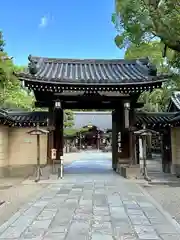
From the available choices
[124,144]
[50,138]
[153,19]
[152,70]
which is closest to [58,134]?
[50,138]

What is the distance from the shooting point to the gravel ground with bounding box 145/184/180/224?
686cm

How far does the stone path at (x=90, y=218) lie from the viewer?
194 inches

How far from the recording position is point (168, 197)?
8.78m

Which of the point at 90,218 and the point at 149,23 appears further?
the point at 90,218

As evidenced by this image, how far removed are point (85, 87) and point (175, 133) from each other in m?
5.45

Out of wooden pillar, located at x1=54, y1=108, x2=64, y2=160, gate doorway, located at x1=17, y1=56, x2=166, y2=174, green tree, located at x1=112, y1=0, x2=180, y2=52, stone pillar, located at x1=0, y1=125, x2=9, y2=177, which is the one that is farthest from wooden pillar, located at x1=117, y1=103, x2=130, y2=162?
green tree, located at x1=112, y1=0, x2=180, y2=52

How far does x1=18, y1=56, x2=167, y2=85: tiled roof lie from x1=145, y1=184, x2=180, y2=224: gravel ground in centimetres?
480

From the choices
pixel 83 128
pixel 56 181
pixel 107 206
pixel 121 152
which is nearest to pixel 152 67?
pixel 121 152

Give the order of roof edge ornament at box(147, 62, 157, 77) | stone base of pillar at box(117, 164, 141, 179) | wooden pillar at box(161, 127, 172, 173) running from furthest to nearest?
wooden pillar at box(161, 127, 172, 173)
roof edge ornament at box(147, 62, 157, 77)
stone base of pillar at box(117, 164, 141, 179)

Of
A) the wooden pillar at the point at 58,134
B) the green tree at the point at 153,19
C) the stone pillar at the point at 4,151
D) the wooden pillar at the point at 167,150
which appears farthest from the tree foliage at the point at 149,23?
Result: the stone pillar at the point at 4,151

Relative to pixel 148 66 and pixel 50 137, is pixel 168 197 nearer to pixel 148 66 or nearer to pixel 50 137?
pixel 50 137

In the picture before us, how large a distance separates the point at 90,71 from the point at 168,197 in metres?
9.00

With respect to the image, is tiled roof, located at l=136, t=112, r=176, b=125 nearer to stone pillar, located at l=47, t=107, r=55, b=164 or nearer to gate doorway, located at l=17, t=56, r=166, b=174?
gate doorway, located at l=17, t=56, r=166, b=174

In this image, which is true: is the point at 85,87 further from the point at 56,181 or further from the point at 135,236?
the point at 135,236
